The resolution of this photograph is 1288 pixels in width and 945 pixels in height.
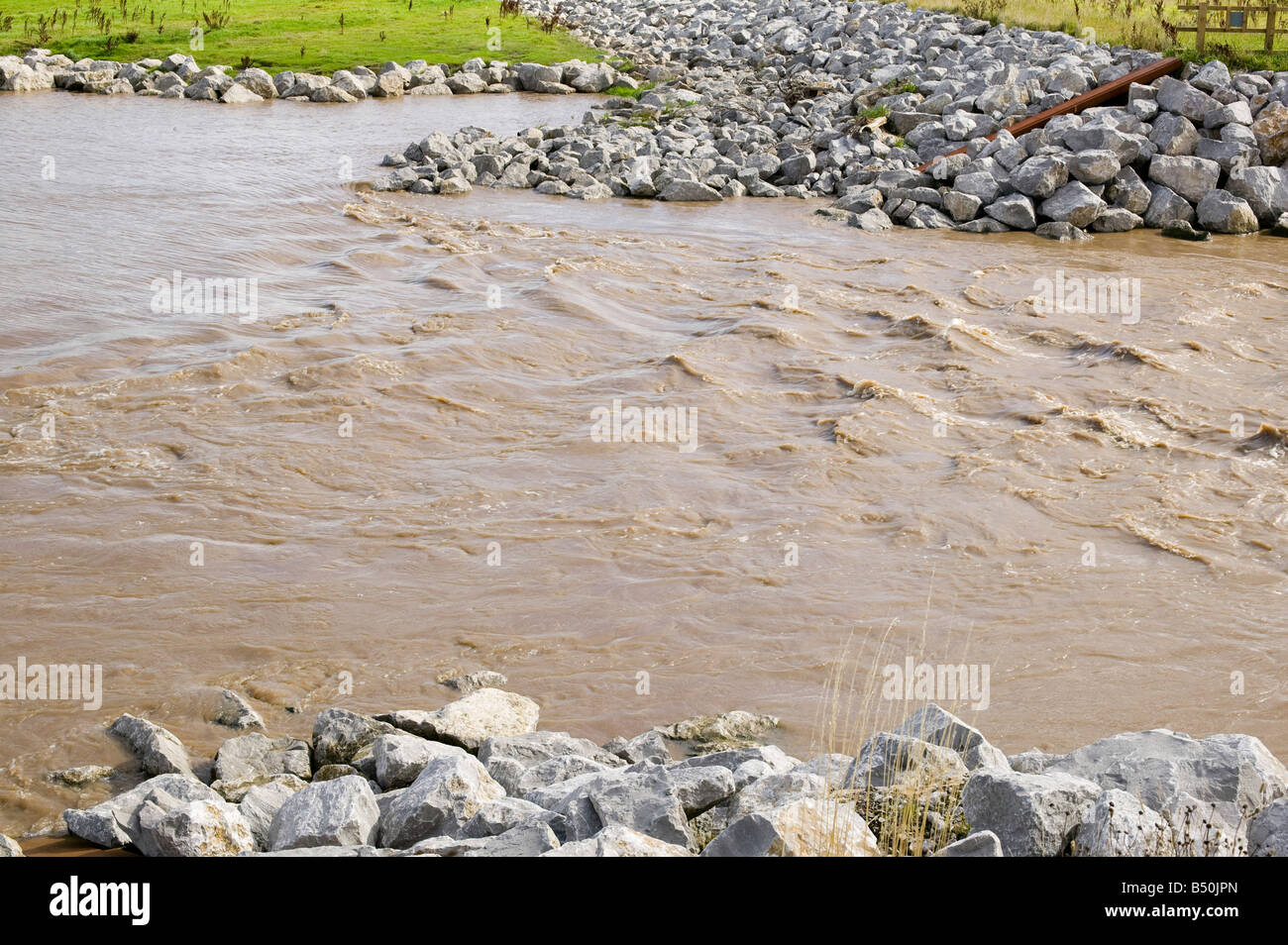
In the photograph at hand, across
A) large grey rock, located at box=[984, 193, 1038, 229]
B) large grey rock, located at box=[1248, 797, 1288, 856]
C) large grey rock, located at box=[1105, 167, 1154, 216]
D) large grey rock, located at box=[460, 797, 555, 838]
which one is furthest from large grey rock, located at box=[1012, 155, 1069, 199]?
large grey rock, located at box=[460, 797, 555, 838]

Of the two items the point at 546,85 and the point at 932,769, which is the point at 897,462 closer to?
the point at 932,769

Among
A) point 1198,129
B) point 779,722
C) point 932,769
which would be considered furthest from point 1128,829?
point 1198,129

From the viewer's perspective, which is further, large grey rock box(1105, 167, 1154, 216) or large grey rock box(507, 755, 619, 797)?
large grey rock box(1105, 167, 1154, 216)

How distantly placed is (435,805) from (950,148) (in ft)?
60.6

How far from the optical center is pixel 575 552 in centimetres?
A: 832

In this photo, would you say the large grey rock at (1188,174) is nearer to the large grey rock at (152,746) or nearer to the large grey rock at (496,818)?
the large grey rock at (496,818)

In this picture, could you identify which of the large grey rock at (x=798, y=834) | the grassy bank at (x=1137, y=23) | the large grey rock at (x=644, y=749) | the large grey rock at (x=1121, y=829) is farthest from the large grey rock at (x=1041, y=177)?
the large grey rock at (x=798, y=834)

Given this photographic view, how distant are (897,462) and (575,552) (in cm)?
326

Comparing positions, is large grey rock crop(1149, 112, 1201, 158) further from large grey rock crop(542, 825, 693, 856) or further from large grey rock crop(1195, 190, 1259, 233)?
large grey rock crop(542, 825, 693, 856)

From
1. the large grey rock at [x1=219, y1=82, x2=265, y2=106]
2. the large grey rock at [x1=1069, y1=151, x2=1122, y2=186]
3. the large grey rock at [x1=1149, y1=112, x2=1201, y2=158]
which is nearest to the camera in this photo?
the large grey rock at [x1=1069, y1=151, x2=1122, y2=186]

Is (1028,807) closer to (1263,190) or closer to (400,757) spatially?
(400,757)

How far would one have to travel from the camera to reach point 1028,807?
15.0 ft

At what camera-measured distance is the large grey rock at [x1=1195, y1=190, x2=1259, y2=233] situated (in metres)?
18.4

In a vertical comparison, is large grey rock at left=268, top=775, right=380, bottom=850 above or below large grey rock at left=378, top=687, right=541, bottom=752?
above
